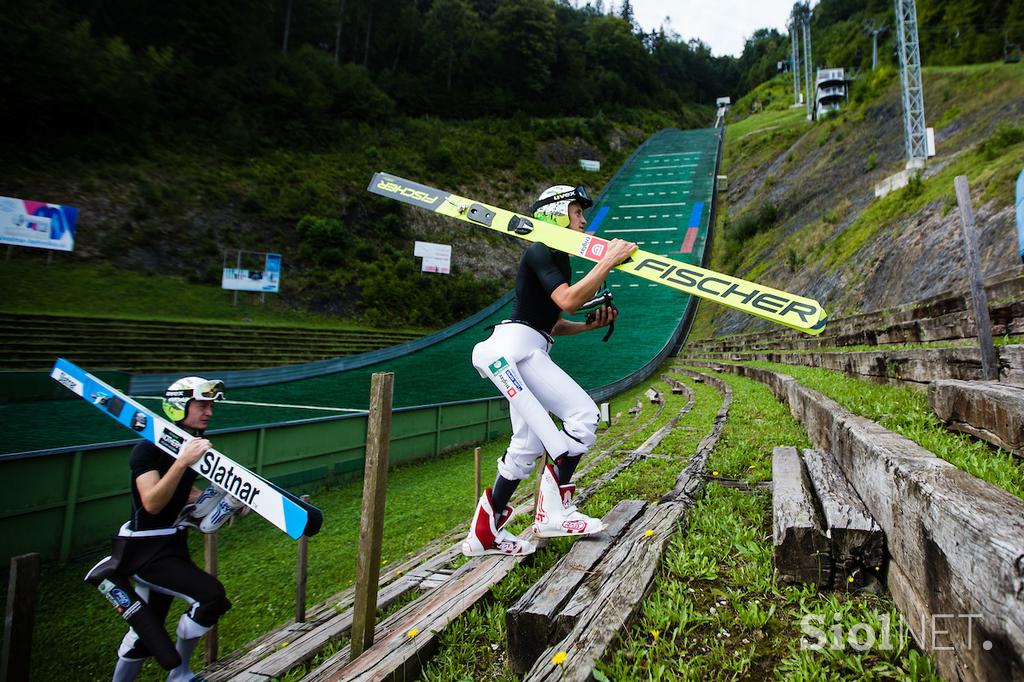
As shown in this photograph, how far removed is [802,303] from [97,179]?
36.5 meters

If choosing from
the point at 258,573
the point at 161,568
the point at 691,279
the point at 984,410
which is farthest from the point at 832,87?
the point at 161,568

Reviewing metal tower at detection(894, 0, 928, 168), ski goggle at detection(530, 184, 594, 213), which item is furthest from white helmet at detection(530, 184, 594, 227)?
metal tower at detection(894, 0, 928, 168)

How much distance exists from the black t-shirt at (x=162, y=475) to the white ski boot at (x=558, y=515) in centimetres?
235

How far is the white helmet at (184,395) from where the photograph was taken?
3.49 meters

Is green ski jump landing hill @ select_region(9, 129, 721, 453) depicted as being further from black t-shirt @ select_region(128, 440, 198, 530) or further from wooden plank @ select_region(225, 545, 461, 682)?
wooden plank @ select_region(225, 545, 461, 682)

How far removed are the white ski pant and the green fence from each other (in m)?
Answer: 5.87

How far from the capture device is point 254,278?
24594 millimetres

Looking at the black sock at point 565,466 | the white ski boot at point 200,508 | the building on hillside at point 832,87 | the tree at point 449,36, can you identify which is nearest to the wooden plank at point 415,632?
the black sock at point 565,466

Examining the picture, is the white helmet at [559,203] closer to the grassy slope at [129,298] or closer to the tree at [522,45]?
the grassy slope at [129,298]

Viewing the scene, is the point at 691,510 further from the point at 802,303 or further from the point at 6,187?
the point at 6,187

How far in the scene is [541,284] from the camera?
304 centimetres

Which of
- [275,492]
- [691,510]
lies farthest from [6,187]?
[691,510]

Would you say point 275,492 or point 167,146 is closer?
point 275,492

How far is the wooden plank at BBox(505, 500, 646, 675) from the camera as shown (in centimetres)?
189
